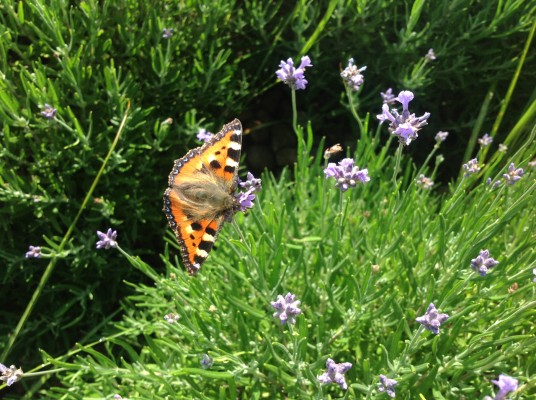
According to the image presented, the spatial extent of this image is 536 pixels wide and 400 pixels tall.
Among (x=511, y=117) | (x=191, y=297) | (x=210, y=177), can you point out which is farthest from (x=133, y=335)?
(x=511, y=117)

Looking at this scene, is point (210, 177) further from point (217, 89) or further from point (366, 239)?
point (217, 89)

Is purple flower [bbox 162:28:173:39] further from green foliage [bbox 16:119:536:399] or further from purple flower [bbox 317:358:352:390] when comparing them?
purple flower [bbox 317:358:352:390]

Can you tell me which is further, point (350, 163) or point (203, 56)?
point (203, 56)

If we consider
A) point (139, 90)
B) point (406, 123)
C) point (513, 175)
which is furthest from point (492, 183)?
point (139, 90)

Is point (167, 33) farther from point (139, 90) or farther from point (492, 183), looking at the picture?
point (492, 183)

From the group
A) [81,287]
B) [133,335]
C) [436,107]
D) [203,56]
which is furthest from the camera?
[436,107]

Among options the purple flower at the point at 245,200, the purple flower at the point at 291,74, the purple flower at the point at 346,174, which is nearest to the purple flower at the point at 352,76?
the purple flower at the point at 291,74
